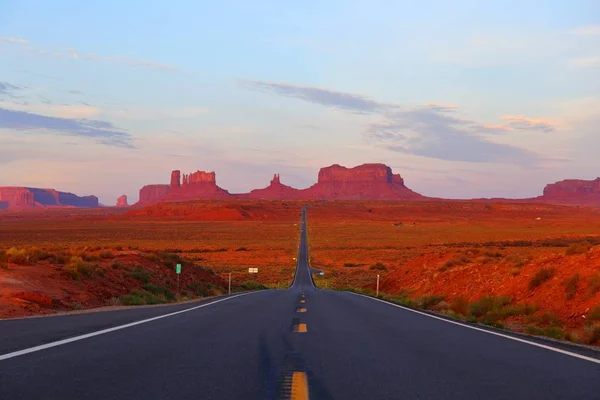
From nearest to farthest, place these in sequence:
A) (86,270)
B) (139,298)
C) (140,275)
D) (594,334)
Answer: (594,334), (139,298), (86,270), (140,275)

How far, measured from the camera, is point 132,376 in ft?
22.6

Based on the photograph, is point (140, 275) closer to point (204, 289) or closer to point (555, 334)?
point (204, 289)

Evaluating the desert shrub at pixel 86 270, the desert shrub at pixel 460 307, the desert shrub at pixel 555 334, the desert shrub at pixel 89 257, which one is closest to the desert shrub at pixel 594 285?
the desert shrub at pixel 460 307

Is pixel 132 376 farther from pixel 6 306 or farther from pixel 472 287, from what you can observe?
pixel 472 287

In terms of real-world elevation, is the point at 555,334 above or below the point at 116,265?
above

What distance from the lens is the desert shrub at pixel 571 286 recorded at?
61.5 feet

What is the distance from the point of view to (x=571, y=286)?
748 inches

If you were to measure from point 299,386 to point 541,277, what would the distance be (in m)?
17.3

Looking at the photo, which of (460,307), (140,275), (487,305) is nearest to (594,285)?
(487,305)

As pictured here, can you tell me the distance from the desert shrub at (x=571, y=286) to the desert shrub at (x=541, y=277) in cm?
203

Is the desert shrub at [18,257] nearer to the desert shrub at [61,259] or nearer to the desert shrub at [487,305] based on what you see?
the desert shrub at [61,259]

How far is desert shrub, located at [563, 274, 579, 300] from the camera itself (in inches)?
738

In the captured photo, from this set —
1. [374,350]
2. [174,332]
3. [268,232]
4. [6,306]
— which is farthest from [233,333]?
[268,232]

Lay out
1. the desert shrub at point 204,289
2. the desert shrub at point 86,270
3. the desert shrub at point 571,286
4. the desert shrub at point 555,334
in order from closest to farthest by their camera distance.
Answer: the desert shrub at point 555,334 → the desert shrub at point 571,286 → the desert shrub at point 86,270 → the desert shrub at point 204,289
